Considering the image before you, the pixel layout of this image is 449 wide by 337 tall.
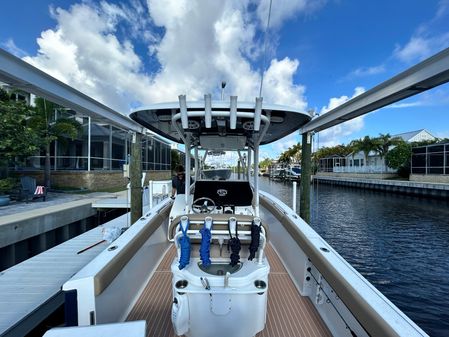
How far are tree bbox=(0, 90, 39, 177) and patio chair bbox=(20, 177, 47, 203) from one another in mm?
1282

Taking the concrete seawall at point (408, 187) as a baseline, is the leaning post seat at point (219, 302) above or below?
above

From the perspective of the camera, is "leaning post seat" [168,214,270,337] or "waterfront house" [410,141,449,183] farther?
"waterfront house" [410,141,449,183]

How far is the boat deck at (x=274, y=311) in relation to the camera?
2.33m

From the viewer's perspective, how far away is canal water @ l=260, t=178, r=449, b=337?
5.45m

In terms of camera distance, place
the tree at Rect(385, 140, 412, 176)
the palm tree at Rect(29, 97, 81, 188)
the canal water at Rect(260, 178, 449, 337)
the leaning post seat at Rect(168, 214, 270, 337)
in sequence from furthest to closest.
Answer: the tree at Rect(385, 140, 412, 176)
the palm tree at Rect(29, 97, 81, 188)
the canal water at Rect(260, 178, 449, 337)
the leaning post seat at Rect(168, 214, 270, 337)

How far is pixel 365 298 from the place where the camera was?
173 cm

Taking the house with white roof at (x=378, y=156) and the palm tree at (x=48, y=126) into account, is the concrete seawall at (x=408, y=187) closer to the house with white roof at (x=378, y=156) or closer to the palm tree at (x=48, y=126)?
the house with white roof at (x=378, y=156)

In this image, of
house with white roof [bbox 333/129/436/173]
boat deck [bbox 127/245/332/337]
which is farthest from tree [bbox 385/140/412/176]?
boat deck [bbox 127/245/332/337]

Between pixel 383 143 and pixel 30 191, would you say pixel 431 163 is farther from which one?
pixel 30 191

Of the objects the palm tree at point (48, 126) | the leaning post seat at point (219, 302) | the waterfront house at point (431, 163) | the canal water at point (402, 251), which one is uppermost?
the palm tree at point (48, 126)

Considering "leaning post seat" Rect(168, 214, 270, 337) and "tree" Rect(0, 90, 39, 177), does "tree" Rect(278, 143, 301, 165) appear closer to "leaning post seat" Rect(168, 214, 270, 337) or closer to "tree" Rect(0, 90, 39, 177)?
"tree" Rect(0, 90, 39, 177)

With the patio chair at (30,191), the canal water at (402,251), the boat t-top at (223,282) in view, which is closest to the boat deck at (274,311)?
the boat t-top at (223,282)

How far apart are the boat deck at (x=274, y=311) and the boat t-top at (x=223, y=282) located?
1cm

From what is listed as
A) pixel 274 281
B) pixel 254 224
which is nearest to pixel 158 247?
pixel 274 281
